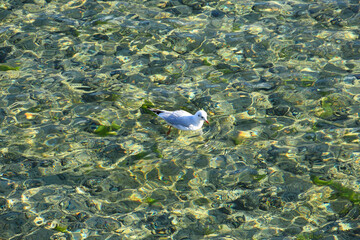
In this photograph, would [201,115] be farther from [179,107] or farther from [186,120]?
[179,107]

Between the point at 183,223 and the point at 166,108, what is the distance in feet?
9.72

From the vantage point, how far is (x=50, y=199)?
726 cm

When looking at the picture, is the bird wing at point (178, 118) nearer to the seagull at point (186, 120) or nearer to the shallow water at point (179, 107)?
the seagull at point (186, 120)

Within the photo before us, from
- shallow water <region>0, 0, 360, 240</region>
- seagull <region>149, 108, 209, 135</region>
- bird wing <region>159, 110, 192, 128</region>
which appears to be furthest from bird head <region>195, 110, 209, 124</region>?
shallow water <region>0, 0, 360, 240</region>

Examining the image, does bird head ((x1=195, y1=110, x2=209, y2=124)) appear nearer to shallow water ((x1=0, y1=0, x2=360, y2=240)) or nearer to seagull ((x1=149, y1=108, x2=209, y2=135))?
seagull ((x1=149, y1=108, x2=209, y2=135))

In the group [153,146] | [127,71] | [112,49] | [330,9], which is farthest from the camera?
[330,9]

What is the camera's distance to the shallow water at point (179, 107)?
7023mm

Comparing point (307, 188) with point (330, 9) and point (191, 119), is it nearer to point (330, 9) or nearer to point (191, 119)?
point (191, 119)

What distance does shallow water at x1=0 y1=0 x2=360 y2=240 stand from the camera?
7023 mm

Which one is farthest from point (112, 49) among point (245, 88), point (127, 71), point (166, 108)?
point (245, 88)

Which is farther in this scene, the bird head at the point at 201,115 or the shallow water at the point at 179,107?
the bird head at the point at 201,115

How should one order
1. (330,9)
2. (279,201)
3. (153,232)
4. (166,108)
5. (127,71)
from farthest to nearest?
1. (330,9)
2. (127,71)
3. (166,108)
4. (279,201)
5. (153,232)

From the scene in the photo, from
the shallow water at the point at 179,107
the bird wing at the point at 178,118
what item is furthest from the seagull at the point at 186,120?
the shallow water at the point at 179,107

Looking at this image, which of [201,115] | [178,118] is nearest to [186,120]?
[178,118]
